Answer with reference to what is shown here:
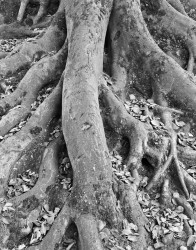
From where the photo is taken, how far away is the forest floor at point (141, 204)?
3746 millimetres

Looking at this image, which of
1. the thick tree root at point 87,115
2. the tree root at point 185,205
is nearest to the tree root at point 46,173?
the thick tree root at point 87,115

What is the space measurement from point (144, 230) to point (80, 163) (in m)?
1.05

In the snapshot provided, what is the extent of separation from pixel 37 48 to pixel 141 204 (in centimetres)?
344

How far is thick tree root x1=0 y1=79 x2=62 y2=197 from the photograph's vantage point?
437 cm

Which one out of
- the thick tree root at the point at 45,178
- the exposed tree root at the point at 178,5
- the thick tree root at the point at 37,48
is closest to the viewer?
the thick tree root at the point at 45,178

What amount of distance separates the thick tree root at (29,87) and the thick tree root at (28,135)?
30 centimetres

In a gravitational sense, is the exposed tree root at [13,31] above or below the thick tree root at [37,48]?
below

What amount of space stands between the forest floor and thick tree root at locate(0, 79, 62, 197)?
0.16 metres

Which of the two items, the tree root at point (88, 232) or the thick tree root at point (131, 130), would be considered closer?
the tree root at point (88, 232)

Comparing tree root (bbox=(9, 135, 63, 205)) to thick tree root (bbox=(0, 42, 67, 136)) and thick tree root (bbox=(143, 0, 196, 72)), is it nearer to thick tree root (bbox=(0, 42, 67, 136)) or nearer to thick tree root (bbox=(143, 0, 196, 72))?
thick tree root (bbox=(0, 42, 67, 136))

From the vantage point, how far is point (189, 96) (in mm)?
5188

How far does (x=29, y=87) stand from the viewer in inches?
212

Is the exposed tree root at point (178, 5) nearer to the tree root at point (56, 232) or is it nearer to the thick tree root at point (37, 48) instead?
the thick tree root at point (37, 48)

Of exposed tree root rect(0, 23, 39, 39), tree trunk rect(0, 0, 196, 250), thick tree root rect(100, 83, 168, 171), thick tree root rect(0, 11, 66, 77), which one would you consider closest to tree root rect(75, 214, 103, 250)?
tree trunk rect(0, 0, 196, 250)
